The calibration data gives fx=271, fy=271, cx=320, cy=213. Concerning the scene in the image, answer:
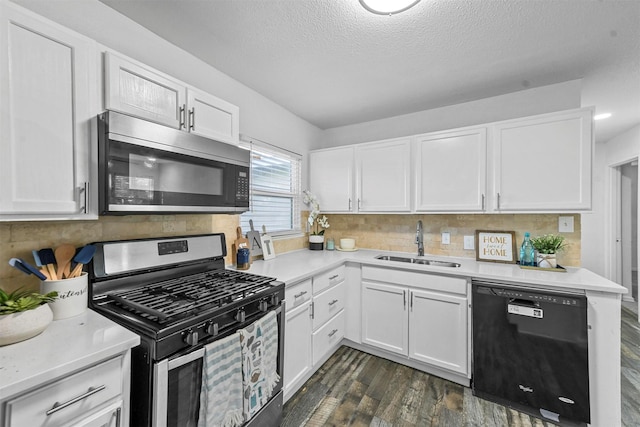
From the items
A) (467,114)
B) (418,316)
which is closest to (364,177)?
(467,114)

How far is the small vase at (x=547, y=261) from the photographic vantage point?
2.14m

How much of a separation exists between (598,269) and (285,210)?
16.9ft

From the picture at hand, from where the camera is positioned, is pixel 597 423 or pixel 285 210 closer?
pixel 597 423

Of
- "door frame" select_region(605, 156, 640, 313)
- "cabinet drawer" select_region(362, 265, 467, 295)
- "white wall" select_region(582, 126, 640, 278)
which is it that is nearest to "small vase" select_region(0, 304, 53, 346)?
"cabinet drawer" select_region(362, 265, 467, 295)

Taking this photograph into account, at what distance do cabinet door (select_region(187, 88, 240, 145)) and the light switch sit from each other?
8.85ft

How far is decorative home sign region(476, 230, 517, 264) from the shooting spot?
2.41 meters

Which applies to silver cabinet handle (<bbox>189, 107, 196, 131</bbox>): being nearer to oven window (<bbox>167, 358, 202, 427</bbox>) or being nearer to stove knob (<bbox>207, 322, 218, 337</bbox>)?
stove knob (<bbox>207, 322, 218, 337</bbox>)

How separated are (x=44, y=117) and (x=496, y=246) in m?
3.11

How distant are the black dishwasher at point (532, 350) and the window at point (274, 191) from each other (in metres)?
1.86

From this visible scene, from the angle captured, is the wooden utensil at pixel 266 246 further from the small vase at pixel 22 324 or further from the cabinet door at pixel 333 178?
the small vase at pixel 22 324

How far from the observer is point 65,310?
1.15m

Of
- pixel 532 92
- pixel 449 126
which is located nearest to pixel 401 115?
pixel 449 126

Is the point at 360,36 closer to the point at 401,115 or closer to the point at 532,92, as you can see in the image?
the point at 401,115

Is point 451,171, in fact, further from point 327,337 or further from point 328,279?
point 327,337
